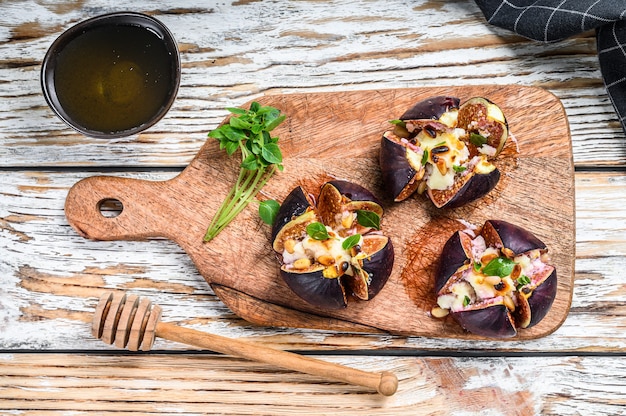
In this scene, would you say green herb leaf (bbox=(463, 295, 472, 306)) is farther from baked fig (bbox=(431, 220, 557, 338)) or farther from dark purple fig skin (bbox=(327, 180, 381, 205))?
dark purple fig skin (bbox=(327, 180, 381, 205))

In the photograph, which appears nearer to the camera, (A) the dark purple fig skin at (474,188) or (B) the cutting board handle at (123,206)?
(A) the dark purple fig skin at (474,188)

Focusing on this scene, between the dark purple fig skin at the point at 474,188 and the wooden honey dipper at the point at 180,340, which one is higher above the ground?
the dark purple fig skin at the point at 474,188

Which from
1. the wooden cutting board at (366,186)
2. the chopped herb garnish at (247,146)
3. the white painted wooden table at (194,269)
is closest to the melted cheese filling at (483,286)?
the wooden cutting board at (366,186)

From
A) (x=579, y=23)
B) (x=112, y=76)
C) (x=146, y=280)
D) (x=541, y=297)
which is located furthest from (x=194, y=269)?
(x=579, y=23)

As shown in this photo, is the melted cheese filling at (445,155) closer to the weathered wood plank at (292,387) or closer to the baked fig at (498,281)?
the baked fig at (498,281)

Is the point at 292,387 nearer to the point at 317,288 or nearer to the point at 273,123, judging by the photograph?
the point at 317,288

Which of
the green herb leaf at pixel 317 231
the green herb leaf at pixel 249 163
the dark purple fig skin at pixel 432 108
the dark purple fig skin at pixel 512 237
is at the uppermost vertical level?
the dark purple fig skin at pixel 432 108

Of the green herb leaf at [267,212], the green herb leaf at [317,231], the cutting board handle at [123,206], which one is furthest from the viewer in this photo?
the cutting board handle at [123,206]
